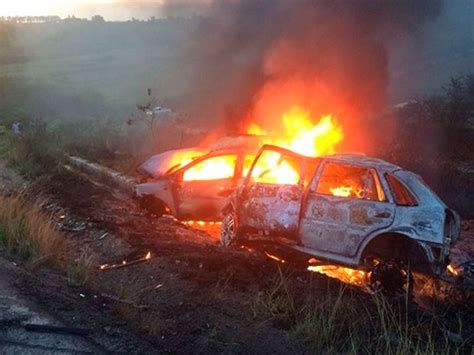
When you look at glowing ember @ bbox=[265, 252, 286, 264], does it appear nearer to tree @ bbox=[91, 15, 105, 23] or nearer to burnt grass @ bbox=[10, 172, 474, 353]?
burnt grass @ bbox=[10, 172, 474, 353]

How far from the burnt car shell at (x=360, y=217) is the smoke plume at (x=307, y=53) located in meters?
8.43

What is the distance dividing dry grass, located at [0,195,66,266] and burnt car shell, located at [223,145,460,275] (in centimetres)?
279

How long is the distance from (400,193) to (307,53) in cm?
1371

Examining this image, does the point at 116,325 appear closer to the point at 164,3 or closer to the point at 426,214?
the point at 426,214

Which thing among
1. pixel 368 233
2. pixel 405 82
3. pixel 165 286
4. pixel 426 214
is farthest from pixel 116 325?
pixel 405 82

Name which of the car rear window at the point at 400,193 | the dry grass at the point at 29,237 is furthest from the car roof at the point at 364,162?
the dry grass at the point at 29,237

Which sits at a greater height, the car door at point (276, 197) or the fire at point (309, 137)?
the fire at point (309, 137)

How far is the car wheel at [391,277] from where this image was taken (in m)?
6.54

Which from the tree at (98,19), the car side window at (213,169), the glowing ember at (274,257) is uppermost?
the tree at (98,19)

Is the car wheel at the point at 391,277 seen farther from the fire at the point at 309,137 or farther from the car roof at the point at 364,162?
the fire at the point at 309,137

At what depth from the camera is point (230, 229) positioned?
7.85m

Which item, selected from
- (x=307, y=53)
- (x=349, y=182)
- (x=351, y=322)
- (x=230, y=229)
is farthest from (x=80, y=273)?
(x=307, y=53)

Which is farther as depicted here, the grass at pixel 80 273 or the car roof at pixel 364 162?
the car roof at pixel 364 162

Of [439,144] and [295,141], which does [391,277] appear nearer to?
[295,141]
